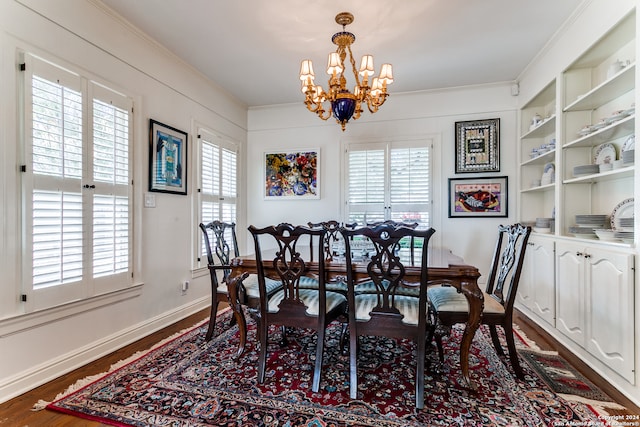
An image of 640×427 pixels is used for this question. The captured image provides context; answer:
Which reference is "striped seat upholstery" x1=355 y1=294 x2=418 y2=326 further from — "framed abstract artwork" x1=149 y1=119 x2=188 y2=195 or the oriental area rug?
"framed abstract artwork" x1=149 y1=119 x2=188 y2=195

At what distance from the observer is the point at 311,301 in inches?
85.3

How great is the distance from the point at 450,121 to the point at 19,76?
4.24 m

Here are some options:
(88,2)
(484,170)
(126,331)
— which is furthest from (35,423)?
(484,170)

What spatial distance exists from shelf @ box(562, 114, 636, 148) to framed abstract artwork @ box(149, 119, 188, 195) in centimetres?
371

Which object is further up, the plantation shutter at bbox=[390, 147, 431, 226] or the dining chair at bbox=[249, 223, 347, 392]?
the plantation shutter at bbox=[390, 147, 431, 226]

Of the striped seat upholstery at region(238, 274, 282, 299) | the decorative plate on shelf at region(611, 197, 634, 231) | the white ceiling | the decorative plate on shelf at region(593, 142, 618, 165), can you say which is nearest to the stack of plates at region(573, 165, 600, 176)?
the decorative plate on shelf at region(593, 142, 618, 165)

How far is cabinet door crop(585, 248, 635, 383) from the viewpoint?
1.92m

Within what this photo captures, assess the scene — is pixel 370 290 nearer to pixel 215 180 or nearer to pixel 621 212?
pixel 621 212

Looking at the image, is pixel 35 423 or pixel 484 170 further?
pixel 484 170

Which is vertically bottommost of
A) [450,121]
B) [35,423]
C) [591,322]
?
[35,423]

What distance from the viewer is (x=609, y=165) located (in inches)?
92.0

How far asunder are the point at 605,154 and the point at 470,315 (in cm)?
200

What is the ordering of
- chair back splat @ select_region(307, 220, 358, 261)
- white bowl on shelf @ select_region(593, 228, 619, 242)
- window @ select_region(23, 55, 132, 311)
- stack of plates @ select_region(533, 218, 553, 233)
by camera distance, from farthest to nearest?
stack of plates @ select_region(533, 218, 553, 233)
chair back splat @ select_region(307, 220, 358, 261)
white bowl on shelf @ select_region(593, 228, 619, 242)
window @ select_region(23, 55, 132, 311)

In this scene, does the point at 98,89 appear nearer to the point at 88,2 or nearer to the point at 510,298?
the point at 88,2
